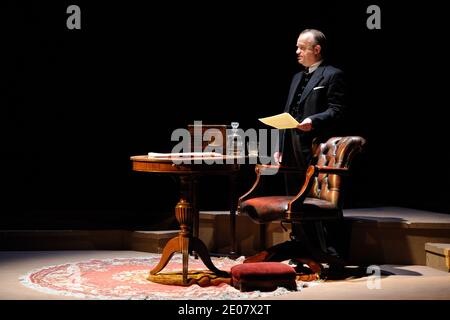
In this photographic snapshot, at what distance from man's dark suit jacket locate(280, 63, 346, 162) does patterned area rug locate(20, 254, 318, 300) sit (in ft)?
3.60

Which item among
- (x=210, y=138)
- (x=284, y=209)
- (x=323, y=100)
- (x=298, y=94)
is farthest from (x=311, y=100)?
(x=284, y=209)

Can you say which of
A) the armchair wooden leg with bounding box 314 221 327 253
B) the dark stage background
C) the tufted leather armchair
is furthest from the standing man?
the dark stage background

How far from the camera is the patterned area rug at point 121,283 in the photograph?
4.55 metres

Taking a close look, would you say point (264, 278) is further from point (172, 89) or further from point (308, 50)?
point (172, 89)

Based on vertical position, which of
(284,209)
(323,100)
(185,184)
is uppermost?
(323,100)

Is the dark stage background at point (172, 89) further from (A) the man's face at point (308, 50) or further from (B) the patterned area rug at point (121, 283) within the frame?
(A) the man's face at point (308, 50)

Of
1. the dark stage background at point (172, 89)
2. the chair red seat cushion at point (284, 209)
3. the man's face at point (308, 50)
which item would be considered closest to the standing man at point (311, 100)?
the man's face at point (308, 50)

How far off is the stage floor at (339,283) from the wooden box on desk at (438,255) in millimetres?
51

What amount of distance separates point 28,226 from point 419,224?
10.3 ft

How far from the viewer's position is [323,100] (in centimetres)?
555

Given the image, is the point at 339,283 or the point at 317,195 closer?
the point at 339,283

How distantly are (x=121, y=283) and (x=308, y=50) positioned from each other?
2007 mm

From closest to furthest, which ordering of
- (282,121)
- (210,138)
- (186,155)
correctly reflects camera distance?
(186,155) < (282,121) < (210,138)

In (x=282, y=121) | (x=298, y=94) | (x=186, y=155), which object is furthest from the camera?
(x=298, y=94)
